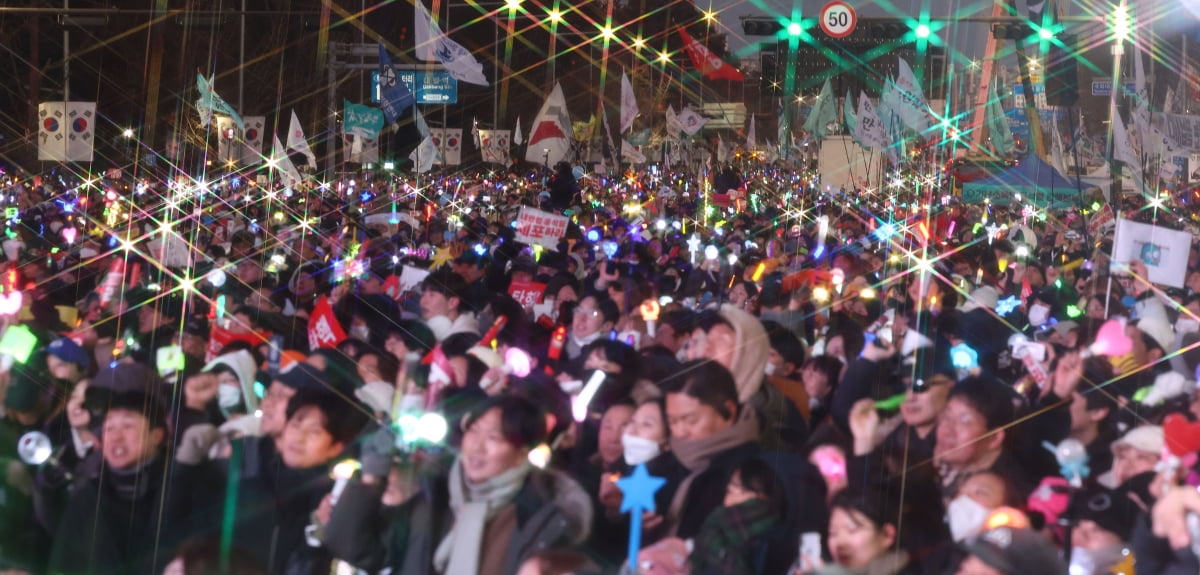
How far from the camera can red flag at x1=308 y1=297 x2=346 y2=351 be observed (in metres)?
8.63

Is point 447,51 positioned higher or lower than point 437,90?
higher

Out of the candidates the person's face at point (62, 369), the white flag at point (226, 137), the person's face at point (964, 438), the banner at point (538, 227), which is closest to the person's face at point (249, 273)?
the banner at point (538, 227)

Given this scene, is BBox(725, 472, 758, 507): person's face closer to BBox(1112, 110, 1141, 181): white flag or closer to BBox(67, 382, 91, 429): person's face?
BBox(67, 382, 91, 429): person's face

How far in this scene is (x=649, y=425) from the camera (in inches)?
223

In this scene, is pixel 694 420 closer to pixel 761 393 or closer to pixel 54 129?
pixel 761 393

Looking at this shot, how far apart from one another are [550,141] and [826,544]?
57.9ft

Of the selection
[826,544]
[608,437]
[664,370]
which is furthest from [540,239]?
[826,544]

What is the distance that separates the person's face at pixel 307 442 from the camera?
552cm

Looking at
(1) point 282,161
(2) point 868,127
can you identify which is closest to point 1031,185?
(2) point 868,127

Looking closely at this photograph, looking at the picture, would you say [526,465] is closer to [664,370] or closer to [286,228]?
[664,370]

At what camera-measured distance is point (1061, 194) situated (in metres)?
22.2

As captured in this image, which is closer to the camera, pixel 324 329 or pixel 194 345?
pixel 194 345

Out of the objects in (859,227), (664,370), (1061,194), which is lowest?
(859,227)

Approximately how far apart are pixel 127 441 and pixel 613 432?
195cm
